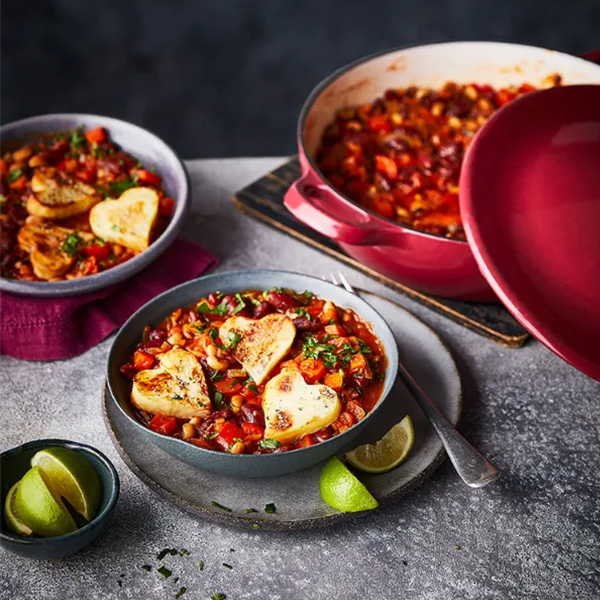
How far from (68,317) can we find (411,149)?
153 cm

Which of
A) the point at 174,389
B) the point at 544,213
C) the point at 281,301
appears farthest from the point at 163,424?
the point at 544,213

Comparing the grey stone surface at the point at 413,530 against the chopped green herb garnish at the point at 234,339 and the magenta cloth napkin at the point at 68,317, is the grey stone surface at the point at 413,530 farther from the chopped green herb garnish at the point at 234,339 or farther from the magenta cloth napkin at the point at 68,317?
the chopped green herb garnish at the point at 234,339

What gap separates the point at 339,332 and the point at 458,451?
19.0 inches

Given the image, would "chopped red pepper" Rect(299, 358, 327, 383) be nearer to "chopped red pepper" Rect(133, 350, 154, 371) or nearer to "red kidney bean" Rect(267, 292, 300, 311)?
"red kidney bean" Rect(267, 292, 300, 311)

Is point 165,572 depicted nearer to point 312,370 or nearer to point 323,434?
→ point 323,434

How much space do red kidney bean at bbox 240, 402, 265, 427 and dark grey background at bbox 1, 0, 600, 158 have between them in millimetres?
4375

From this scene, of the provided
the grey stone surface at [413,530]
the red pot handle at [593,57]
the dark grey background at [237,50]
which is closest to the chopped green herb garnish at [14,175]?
the grey stone surface at [413,530]

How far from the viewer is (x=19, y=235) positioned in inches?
120

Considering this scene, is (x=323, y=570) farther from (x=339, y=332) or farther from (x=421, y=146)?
(x=421, y=146)

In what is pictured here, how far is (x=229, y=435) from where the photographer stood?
2.28 meters

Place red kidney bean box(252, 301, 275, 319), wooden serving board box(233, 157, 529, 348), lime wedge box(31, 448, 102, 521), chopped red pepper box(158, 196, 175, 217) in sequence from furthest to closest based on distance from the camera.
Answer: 1. chopped red pepper box(158, 196, 175, 217)
2. wooden serving board box(233, 157, 529, 348)
3. red kidney bean box(252, 301, 275, 319)
4. lime wedge box(31, 448, 102, 521)

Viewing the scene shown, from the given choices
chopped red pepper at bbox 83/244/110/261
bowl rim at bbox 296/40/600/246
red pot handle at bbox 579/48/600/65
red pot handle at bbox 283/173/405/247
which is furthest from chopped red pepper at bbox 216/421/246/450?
red pot handle at bbox 579/48/600/65

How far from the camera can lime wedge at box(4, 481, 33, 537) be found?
2098 millimetres

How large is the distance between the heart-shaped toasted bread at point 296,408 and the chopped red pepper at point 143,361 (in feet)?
1.20
